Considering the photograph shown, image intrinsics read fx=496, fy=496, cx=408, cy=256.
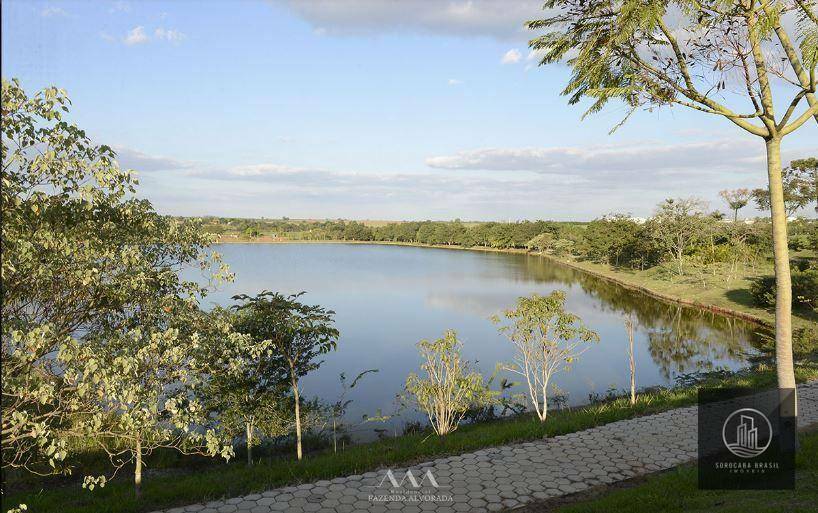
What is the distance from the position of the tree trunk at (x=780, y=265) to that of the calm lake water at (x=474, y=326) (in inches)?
269

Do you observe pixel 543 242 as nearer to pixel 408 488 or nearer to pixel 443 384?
pixel 443 384

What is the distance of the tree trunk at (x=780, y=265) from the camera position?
23.3ft

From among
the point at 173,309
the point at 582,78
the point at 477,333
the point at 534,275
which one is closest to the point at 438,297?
the point at 477,333

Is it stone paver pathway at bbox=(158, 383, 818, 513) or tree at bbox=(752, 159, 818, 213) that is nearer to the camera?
stone paver pathway at bbox=(158, 383, 818, 513)

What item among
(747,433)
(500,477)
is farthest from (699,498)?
(747,433)

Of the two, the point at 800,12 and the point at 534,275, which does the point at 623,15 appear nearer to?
the point at 800,12

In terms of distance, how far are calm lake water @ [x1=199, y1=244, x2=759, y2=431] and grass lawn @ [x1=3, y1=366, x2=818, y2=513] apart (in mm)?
3743

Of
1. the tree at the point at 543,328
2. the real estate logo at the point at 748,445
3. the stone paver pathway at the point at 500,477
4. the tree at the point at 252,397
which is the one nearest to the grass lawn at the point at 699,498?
the real estate logo at the point at 748,445

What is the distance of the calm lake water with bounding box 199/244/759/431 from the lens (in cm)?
1599

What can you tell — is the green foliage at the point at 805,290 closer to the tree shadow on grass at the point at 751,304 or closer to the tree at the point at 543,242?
the tree shadow on grass at the point at 751,304

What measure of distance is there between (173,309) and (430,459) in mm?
4620

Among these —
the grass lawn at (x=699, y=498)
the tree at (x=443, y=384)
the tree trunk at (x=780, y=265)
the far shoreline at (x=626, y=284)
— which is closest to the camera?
the grass lawn at (x=699, y=498)

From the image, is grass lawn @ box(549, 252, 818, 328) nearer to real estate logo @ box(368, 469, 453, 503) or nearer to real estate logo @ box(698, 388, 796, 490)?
real estate logo @ box(698, 388, 796, 490)

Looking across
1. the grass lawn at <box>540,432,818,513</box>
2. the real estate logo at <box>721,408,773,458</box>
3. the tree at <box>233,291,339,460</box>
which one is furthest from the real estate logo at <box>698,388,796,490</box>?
the tree at <box>233,291,339,460</box>
